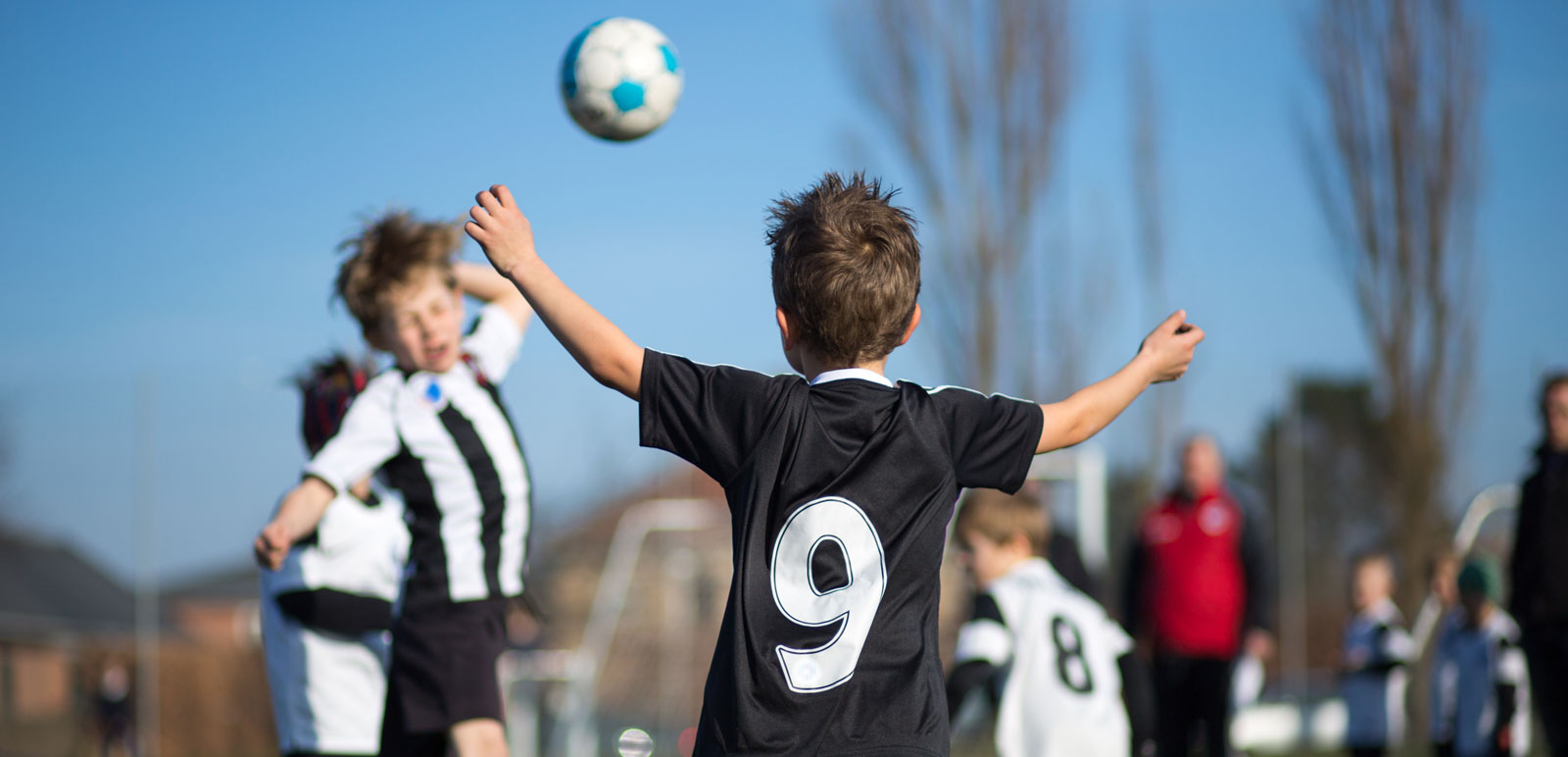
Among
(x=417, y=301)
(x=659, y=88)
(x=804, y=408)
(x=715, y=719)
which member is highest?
(x=659, y=88)

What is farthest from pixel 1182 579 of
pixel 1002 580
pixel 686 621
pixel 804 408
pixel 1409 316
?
pixel 1409 316

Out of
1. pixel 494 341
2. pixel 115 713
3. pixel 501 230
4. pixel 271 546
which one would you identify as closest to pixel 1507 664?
pixel 494 341

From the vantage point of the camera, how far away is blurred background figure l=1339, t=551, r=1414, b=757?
22.1ft

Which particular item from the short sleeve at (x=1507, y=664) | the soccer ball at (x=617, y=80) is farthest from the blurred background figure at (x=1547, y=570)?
the soccer ball at (x=617, y=80)

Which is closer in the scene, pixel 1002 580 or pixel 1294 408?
pixel 1002 580

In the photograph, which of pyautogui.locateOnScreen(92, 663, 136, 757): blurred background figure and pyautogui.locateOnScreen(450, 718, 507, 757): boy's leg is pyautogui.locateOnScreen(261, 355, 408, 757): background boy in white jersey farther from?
pyautogui.locateOnScreen(92, 663, 136, 757): blurred background figure

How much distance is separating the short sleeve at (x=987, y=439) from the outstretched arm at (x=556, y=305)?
515 millimetres

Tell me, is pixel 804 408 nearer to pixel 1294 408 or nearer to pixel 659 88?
pixel 659 88

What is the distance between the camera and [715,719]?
191cm

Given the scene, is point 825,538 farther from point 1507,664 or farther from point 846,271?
point 1507,664

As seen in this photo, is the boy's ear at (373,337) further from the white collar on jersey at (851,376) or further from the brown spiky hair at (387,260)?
the white collar on jersey at (851,376)

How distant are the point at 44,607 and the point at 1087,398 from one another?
11083mm

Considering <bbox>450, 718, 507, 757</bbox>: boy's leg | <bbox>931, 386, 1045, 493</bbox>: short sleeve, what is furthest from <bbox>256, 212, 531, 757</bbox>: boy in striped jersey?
<bbox>931, 386, 1045, 493</bbox>: short sleeve

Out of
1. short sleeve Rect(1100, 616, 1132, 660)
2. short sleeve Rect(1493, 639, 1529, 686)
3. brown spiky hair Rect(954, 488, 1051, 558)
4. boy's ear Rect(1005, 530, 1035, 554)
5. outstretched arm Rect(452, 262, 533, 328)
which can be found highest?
outstretched arm Rect(452, 262, 533, 328)
